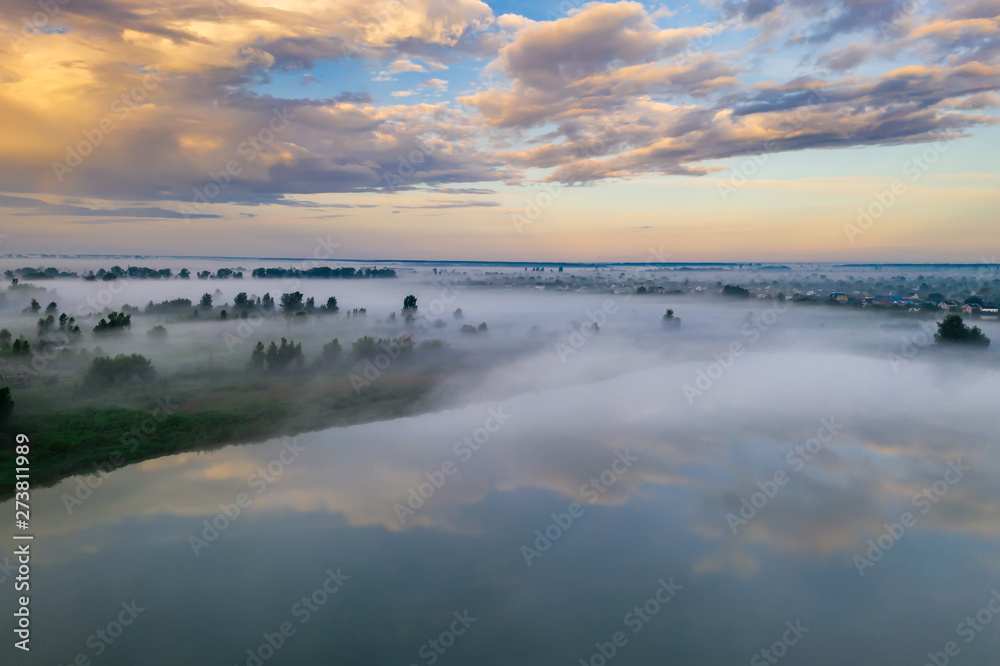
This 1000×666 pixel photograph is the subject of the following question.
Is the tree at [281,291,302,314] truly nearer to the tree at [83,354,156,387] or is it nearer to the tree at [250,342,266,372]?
the tree at [250,342,266,372]

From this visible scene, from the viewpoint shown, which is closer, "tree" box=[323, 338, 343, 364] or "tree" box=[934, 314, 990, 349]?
"tree" box=[323, 338, 343, 364]

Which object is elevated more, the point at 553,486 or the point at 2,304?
the point at 2,304

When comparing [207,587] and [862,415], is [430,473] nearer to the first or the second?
[207,587]

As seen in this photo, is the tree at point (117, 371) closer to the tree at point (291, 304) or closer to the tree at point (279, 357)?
the tree at point (279, 357)

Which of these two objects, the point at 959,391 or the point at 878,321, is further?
the point at 878,321

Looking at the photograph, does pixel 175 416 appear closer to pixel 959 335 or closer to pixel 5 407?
pixel 5 407

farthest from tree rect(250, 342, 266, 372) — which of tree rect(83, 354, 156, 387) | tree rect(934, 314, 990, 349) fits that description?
tree rect(934, 314, 990, 349)

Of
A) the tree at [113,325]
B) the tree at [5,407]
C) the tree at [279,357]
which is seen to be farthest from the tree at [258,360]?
the tree at [113,325]

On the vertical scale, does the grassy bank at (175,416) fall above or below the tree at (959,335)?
below

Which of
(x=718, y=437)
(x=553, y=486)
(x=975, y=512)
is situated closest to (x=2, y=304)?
(x=553, y=486)
